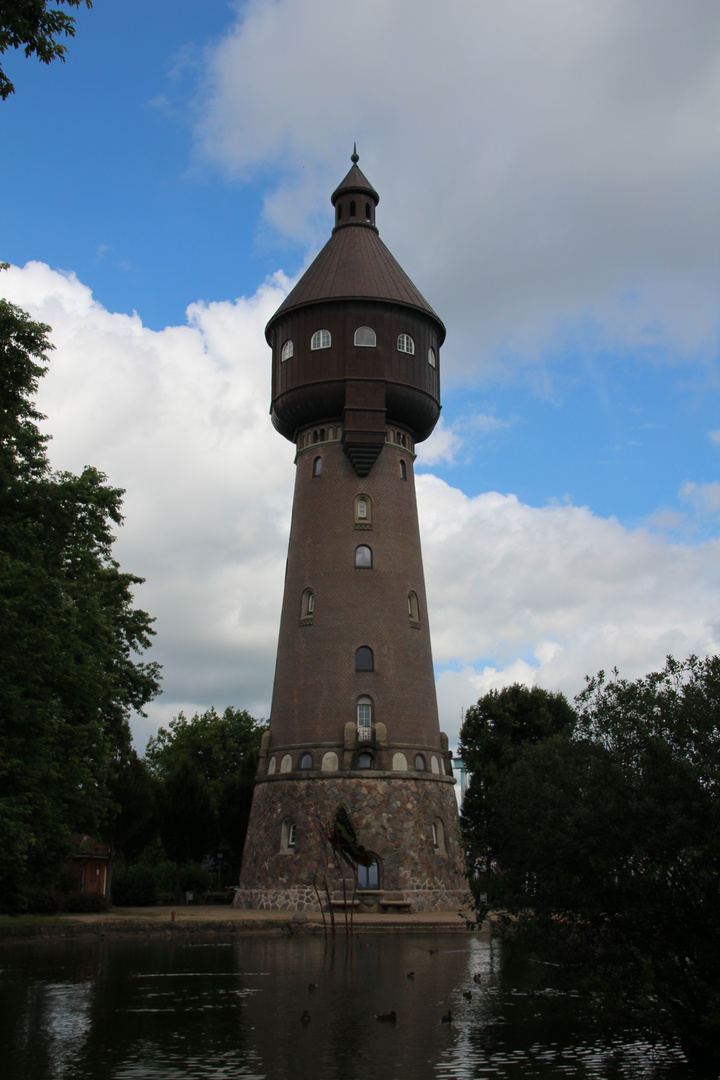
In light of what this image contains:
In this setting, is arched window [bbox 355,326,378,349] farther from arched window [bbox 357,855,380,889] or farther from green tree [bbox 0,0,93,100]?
green tree [bbox 0,0,93,100]

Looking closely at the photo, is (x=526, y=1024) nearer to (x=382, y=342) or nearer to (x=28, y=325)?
(x=28, y=325)

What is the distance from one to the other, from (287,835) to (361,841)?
10.0 feet

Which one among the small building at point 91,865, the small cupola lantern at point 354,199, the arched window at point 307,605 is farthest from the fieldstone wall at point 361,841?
the small cupola lantern at point 354,199

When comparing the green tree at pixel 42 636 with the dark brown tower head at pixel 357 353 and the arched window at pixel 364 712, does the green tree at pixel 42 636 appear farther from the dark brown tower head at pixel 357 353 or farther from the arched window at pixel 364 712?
the dark brown tower head at pixel 357 353

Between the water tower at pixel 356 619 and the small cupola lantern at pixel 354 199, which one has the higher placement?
the small cupola lantern at pixel 354 199

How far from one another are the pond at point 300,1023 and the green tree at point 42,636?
307cm

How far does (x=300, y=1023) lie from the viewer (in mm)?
14047

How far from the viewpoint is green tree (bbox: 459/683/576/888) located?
1736 inches

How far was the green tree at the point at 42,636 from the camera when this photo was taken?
783 inches

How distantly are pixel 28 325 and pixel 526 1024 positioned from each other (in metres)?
16.2

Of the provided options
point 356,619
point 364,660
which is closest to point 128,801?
point 364,660

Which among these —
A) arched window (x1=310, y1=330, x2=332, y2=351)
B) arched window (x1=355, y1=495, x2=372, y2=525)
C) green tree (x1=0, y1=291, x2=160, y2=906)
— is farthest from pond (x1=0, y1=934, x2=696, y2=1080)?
arched window (x1=310, y1=330, x2=332, y2=351)

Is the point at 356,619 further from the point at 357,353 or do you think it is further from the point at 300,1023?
the point at 300,1023

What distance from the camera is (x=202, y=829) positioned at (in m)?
47.9
